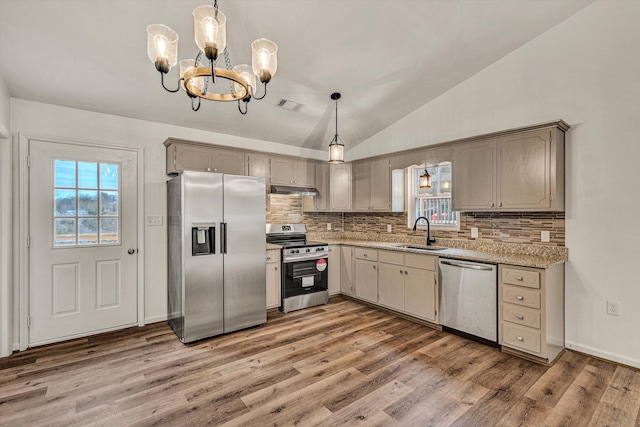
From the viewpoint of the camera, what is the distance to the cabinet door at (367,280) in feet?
14.1

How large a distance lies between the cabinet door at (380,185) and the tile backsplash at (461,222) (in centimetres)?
32

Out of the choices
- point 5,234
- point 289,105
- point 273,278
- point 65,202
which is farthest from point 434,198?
point 5,234

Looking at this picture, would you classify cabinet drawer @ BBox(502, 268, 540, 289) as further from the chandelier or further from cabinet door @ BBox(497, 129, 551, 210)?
the chandelier

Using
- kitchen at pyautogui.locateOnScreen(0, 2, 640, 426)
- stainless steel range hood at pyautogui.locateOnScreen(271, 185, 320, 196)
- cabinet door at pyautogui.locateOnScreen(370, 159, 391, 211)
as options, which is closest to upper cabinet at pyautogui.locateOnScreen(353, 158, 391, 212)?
cabinet door at pyautogui.locateOnScreen(370, 159, 391, 211)

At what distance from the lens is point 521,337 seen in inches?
112

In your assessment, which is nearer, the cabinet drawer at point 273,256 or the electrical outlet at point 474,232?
the electrical outlet at point 474,232

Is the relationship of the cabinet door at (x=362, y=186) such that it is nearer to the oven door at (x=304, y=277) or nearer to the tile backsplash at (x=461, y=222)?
the tile backsplash at (x=461, y=222)

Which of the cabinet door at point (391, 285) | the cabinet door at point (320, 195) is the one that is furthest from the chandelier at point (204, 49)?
the cabinet door at point (320, 195)

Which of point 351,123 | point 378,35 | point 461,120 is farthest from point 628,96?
point 351,123

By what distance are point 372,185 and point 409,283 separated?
166 centimetres

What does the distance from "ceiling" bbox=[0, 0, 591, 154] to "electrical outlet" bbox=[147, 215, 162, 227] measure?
3.84 feet

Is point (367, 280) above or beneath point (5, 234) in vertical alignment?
beneath

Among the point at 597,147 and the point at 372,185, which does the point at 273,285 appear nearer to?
the point at 372,185

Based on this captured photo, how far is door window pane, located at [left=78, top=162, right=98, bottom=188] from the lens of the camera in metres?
3.36
